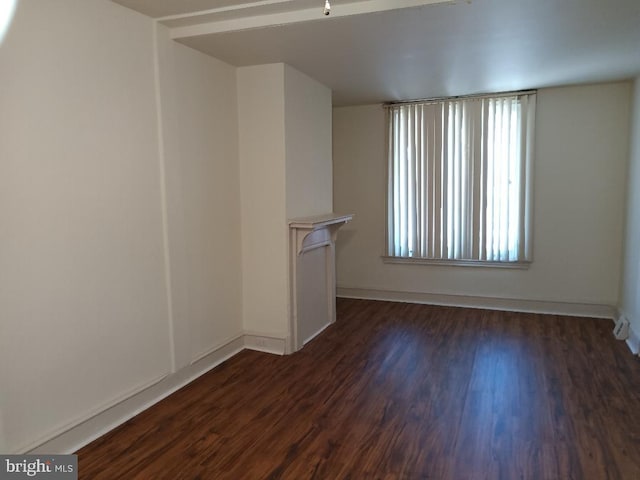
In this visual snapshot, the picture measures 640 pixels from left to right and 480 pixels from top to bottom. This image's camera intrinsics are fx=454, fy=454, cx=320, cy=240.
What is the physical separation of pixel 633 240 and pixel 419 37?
2.94 metres

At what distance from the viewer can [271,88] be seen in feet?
12.6

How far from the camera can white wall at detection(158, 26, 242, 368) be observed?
323 cm

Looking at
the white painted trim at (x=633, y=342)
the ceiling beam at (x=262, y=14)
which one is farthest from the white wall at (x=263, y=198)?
the white painted trim at (x=633, y=342)

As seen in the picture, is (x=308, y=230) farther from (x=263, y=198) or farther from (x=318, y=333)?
(x=318, y=333)

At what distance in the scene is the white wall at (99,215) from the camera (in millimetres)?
2205

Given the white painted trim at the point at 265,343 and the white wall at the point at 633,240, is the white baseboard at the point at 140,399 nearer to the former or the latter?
the white painted trim at the point at 265,343

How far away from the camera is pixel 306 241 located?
4.14 meters

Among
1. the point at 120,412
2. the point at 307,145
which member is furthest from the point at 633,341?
the point at 120,412

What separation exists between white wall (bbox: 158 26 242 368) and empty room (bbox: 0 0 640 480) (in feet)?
0.08

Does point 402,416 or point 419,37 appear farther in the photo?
point 419,37

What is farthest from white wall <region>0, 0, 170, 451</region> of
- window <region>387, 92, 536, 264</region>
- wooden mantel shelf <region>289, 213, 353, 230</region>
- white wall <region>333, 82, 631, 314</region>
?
white wall <region>333, 82, 631, 314</region>

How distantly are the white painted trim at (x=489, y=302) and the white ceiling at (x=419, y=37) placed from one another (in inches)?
94.9

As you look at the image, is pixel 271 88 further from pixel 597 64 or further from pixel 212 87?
pixel 597 64

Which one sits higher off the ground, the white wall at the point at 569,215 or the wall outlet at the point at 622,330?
the white wall at the point at 569,215
